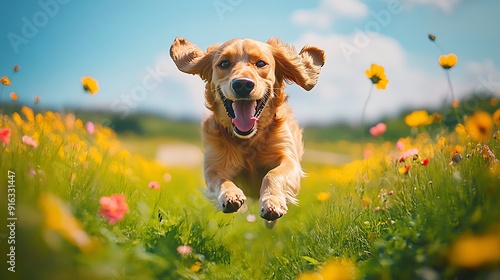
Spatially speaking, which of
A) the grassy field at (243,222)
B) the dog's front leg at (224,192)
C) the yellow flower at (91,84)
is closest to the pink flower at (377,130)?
the grassy field at (243,222)

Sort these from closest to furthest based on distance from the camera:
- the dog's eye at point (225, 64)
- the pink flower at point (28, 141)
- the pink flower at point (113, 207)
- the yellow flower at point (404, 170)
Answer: the pink flower at point (113, 207), the pink flower at point (28, 141), the yellow flower at point (404, 170), the dog's eye at point (225, 64)

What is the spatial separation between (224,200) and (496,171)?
1.72 metres

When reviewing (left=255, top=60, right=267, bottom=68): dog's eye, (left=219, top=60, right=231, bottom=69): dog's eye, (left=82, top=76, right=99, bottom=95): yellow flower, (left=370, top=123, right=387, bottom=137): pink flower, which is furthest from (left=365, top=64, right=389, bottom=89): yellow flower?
(left=82, top=76, right=99, bottom=95): yellow flower

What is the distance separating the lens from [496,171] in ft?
7.57

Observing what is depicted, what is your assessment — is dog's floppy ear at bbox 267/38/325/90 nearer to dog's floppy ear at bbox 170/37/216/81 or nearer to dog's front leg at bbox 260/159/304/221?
dog's floppy ear at bbox 170/37/216/81

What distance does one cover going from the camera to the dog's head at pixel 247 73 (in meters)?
3.97

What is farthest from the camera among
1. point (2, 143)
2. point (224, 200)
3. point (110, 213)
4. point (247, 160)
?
point (247, 160)

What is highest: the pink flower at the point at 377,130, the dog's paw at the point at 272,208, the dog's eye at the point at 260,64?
the dog's eye at the point at 260,64

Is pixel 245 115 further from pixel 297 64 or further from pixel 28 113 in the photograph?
pixel 28 113

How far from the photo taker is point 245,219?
4781mm

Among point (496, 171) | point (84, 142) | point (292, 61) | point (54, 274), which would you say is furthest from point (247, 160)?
point (54, 274)

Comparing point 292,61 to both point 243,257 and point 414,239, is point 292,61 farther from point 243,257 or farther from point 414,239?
point 414,239

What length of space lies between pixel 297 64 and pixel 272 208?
5.35 feet

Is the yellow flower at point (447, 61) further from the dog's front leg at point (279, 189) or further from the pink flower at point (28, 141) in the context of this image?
the pink flower at point (28, 141)
